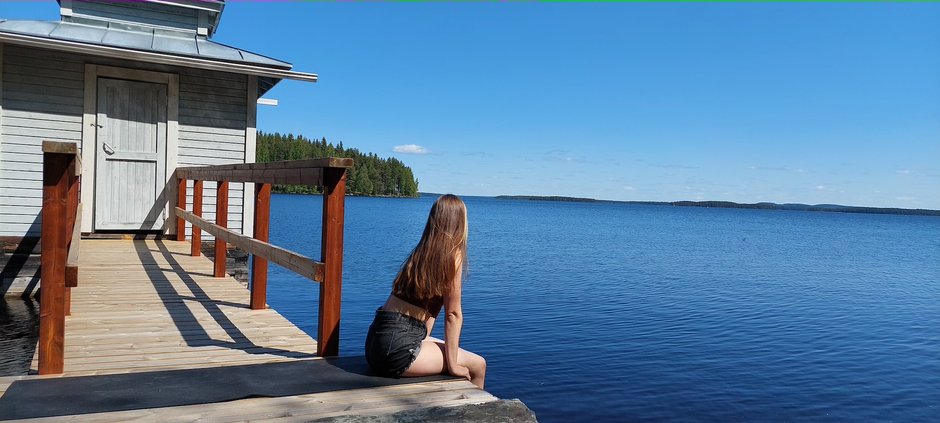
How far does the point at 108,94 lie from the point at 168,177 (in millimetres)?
1455

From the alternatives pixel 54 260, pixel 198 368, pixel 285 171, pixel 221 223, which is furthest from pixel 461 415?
pixel 221 223

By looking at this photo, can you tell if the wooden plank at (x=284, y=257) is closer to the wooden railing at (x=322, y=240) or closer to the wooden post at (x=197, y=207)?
the wooden railing at (x=322, y=240)

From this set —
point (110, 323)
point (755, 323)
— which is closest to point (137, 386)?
point (110, 323)

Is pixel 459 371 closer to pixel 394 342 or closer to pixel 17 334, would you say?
A: pixel 394 342

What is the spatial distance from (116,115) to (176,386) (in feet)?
25.8

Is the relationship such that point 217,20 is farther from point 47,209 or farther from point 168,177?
point 47,209

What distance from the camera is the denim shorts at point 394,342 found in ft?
12.8

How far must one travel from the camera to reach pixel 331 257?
4441 millimetres

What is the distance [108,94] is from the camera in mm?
10203

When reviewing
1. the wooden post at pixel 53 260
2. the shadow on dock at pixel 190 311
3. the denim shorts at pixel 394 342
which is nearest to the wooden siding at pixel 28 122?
the shadow on dock at pixel 190 311

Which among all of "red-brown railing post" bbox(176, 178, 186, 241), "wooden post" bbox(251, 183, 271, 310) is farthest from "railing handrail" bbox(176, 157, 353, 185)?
"red-brown railing post" bbox(176, 178, 186, 241)

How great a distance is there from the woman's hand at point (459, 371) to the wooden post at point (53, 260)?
2.16m

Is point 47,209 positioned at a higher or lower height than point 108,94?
lower

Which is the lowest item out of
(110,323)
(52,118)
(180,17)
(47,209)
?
(110,323)
